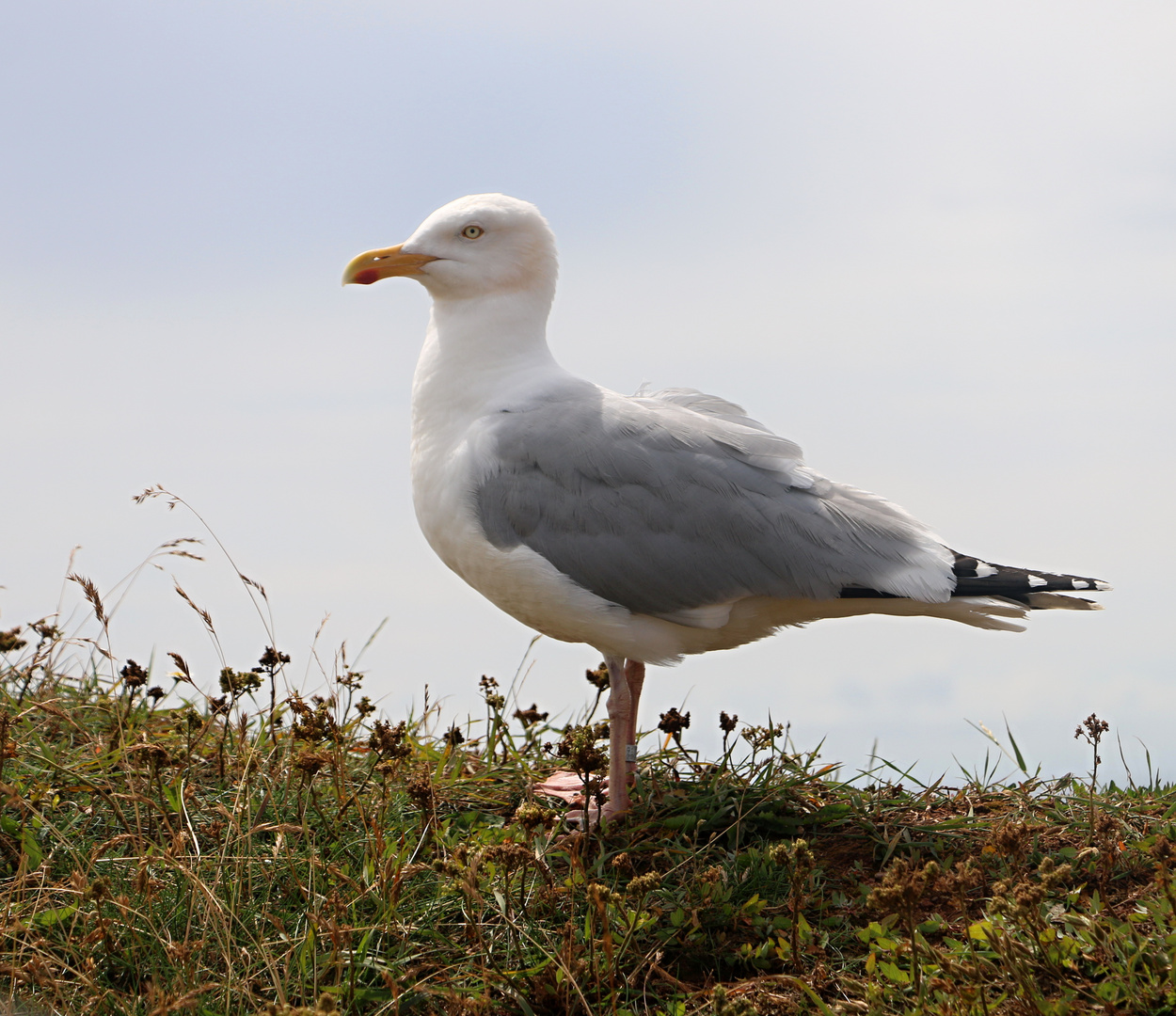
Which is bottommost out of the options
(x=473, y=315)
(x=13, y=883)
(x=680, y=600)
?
(x=13, y=883)

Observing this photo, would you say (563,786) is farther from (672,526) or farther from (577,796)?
(672,526)

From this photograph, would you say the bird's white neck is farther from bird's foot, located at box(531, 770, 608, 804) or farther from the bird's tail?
the bird's tail

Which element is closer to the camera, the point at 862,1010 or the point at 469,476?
the point at 862,1010

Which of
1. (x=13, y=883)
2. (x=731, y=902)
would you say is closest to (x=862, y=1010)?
(x=731, y=902)

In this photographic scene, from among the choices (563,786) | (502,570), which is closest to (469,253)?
(502,570)

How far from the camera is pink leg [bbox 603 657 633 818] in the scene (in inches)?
211

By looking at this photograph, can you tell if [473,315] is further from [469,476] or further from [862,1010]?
[862,1010]

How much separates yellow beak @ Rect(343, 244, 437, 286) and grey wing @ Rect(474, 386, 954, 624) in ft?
4.02

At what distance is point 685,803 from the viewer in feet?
17.2

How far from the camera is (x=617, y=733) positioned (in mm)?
5504

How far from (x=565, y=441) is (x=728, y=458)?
2.59 feet

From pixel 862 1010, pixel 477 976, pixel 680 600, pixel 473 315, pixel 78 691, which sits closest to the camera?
pixel 862 1010

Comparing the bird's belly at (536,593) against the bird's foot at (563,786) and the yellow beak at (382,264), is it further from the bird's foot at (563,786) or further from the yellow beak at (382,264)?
the yellow beak at (382,264)

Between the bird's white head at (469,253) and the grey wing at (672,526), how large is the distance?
1031mm
